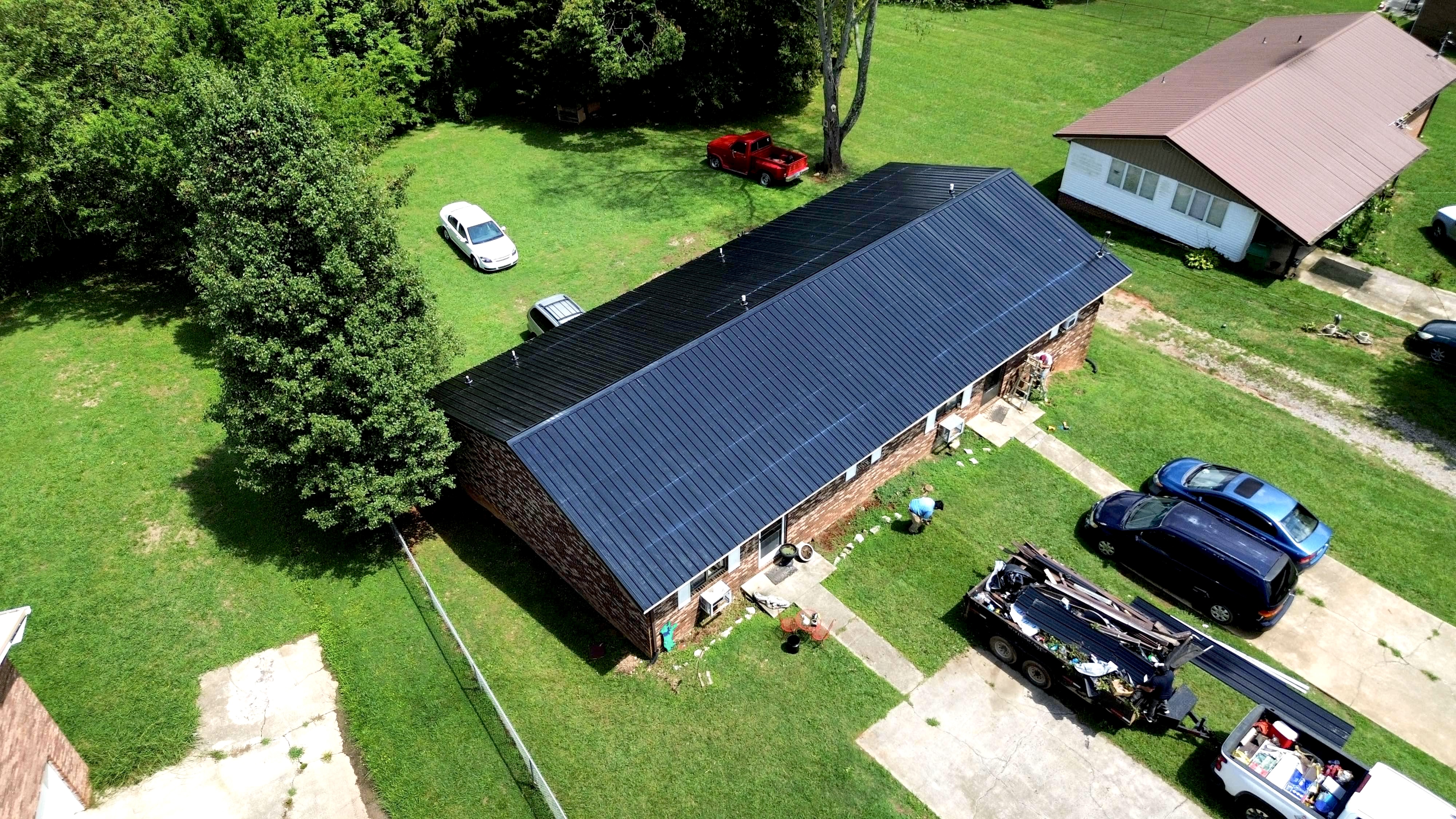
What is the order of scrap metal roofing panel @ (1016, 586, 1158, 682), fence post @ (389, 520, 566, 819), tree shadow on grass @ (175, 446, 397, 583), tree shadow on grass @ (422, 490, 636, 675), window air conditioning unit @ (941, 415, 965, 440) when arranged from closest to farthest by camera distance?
fence post @ (389, 520, 566, 819)
scrap metal roofing panel @ (1016, 586, 1158, 682)
tree shadow on grass @ (422, 490, 636, 675)
tree shadow on grass @ (175, 446, 397, 583)
window air conditioning unit @ (941, 415, 965, 440)

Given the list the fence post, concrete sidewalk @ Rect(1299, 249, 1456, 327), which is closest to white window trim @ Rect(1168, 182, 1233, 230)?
concrete sidewalk @ Rect(1299, 249, 1456, 327)

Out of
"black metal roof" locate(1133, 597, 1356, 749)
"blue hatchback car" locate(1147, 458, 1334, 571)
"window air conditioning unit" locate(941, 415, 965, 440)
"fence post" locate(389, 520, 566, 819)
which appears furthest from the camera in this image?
"window air conditioning unit" locate(941, 415, 965, 440)

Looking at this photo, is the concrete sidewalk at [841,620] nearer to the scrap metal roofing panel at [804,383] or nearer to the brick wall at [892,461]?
the brick wall at [892,461]

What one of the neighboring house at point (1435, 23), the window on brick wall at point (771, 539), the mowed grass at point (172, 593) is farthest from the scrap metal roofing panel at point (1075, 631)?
the neighboring house at point (1435, 23)

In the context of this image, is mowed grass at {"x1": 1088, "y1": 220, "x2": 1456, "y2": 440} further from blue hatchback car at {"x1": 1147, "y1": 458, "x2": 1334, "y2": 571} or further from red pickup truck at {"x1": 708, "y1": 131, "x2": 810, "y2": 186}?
red pickup truck at {"x1": 708, "y1": 131, "x2": 810, "y2": 186}

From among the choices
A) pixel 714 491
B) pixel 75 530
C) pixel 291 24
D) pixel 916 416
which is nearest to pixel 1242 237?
pixel 916 416

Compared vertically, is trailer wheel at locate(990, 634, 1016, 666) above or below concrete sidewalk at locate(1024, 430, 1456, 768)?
above

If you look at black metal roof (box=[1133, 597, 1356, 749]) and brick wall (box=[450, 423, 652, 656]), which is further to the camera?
brick wall (box=[450, 423, 652, 656])
